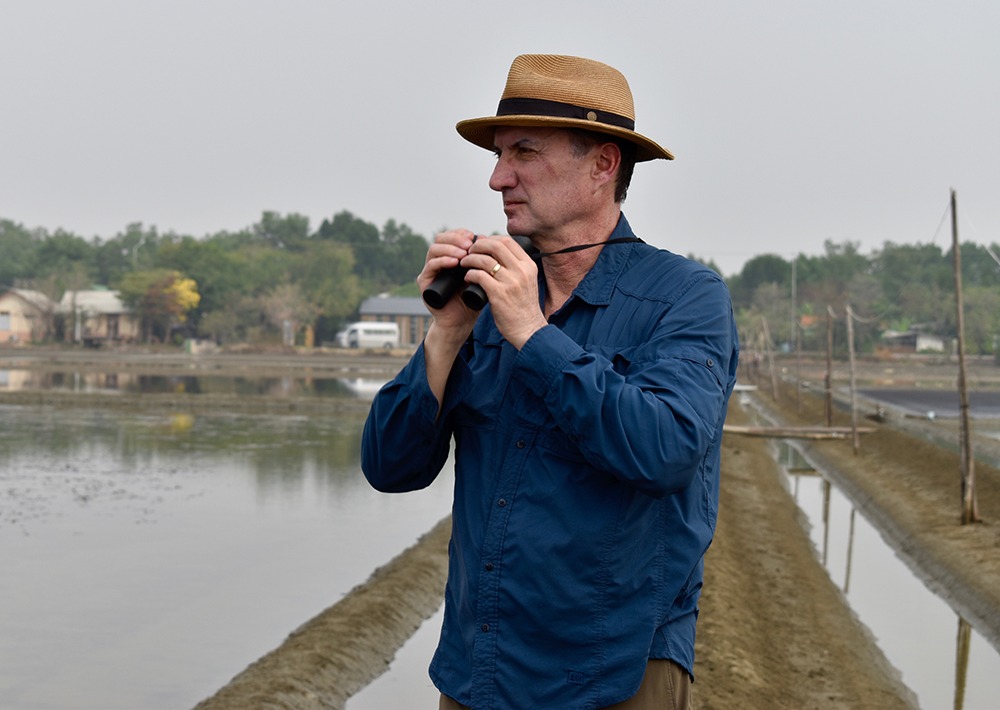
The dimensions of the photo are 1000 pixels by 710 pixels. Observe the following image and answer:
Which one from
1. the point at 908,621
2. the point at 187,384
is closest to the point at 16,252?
the point at 187,384

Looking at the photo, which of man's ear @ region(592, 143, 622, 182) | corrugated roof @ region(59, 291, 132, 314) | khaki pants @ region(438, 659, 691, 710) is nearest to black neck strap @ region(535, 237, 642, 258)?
man's ear @ region(592, 143, 622, 182)

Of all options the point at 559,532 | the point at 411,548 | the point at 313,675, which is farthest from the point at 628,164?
the point at 411,548

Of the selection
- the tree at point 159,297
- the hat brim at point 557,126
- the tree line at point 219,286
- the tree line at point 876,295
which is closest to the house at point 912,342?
the tree line at point 876,295

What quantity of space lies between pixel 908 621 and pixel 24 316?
7859cm

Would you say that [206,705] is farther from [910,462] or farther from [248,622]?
[910,462]

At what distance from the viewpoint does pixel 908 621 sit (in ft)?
39.1

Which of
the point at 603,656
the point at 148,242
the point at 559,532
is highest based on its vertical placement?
the point at 148,242

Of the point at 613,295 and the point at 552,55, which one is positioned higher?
the point at 552,55

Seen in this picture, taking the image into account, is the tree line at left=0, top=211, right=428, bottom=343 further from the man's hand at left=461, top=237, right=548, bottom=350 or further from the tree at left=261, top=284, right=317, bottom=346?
the man's hand at left=461, top=237, right=548, bottom=350

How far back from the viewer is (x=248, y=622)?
10602 millimetres

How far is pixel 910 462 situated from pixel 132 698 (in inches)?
625

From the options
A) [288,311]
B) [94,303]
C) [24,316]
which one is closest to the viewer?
[24,316]

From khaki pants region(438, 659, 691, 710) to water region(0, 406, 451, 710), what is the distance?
6428 mm

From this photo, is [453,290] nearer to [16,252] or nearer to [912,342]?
[912,342]
